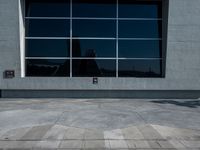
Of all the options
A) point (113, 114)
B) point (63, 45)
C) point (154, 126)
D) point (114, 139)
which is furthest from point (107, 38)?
point (114, 139)

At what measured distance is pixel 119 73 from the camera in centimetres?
1977

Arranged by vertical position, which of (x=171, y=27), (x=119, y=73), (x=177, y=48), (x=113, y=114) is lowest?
(x=113, y=114)

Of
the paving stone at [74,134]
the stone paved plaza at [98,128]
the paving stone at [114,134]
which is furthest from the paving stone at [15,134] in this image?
the paving stone at [114,134]

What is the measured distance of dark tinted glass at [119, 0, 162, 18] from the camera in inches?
793

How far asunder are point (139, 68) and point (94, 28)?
3.99 meters

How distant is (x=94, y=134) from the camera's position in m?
9.27

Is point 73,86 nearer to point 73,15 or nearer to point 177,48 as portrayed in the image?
point 73,15

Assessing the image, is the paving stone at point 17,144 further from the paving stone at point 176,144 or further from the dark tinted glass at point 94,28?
the dark tinted glass at point 94,28

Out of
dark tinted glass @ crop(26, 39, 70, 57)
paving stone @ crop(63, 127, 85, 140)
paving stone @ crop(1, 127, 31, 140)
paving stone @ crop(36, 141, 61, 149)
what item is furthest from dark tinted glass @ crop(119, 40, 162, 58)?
paving stone @ crop(36, 141, 61, 149)

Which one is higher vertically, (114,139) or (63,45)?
(63,45)

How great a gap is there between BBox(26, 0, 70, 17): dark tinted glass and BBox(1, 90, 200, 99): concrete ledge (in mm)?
5116

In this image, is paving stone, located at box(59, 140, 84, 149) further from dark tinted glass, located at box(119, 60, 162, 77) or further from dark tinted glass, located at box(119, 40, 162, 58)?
dark tinted glass, located at box(119, 40, 162, 58)

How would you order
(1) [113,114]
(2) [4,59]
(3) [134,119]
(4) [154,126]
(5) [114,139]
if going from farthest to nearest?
(2) [4,59], (1) [113,114], (3) [134,119], (4) [154,126], (5) [114,139]

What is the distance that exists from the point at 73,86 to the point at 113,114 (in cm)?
663
